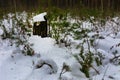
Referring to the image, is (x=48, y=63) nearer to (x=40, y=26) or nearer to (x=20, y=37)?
(x=20, y=37)

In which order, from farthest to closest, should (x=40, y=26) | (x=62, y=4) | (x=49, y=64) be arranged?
1. (x=62, y=4)
2. (x=40, y=26)
3. (x=49, y=64)

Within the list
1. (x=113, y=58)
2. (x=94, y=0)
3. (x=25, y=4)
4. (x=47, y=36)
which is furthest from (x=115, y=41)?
(x=25, y=4)

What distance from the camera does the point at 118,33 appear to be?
579 centimetres

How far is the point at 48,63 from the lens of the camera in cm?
394

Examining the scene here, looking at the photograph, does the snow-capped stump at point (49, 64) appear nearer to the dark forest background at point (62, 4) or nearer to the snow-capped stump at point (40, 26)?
the snow-capped stump at point (40, 26)

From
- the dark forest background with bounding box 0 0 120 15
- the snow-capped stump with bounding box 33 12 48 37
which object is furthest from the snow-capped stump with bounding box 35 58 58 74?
the dark forest background with bounding box 0 0 120 15

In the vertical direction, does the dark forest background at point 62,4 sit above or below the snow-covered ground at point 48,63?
above

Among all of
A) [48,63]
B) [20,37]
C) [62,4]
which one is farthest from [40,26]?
[62,4]

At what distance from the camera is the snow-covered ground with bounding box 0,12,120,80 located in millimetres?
3742

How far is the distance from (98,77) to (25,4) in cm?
1065

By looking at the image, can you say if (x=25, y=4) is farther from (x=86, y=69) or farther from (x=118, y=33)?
A: (x=86, y=69)

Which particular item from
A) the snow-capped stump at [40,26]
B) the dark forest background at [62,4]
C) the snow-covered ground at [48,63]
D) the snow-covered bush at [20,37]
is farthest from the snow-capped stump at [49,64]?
the dark forest background at [62,4]

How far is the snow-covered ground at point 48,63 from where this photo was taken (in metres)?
3.74

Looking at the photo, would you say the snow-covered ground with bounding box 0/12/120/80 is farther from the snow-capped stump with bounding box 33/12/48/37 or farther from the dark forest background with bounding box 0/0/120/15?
the dark forest background with bounding box 0/0/120/15
